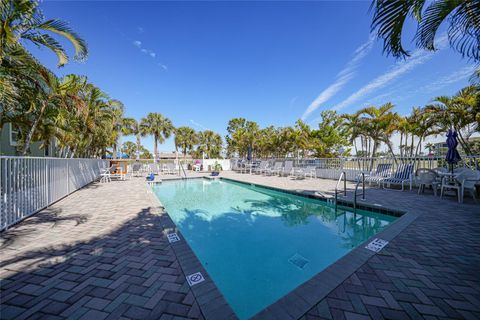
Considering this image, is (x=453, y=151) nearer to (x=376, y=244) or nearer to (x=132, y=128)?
(x=376, y=244)

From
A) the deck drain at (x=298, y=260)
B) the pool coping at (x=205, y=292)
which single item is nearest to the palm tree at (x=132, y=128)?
the pool coping at (x=205, y=292)

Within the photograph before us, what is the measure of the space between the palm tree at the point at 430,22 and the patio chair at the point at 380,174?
23.3 ft

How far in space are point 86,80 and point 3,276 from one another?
8.28 meters

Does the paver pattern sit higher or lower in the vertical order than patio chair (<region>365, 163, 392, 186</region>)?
lower

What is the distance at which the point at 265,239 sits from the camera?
→ 406cm

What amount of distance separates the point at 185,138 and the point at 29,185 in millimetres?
27950

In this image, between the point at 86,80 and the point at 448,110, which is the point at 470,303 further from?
the point at 86,80

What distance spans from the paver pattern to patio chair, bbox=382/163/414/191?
880 cm

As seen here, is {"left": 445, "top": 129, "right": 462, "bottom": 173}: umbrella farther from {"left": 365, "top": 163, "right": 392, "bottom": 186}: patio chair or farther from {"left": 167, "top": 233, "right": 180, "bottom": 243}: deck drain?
{"left": 167, "top": 233, "right": 180, "bottom": 243}: deck drain

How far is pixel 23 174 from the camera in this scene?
373 cm

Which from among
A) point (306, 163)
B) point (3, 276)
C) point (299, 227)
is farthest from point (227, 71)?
point (3, 276)

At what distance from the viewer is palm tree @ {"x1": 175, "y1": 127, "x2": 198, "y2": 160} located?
1209 inches

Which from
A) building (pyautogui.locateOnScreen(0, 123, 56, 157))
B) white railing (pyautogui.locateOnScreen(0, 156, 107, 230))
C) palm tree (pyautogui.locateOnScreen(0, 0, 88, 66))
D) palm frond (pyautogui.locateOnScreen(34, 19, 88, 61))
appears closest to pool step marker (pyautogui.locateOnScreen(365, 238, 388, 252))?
white railing (pyautogui.locateOnScreen(0, 156, 107, 230))

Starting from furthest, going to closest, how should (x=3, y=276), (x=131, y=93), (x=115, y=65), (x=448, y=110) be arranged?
(x=131, y=93)
(x=115, y=65)
(x=448, y=110)
(x=3, y=276)
